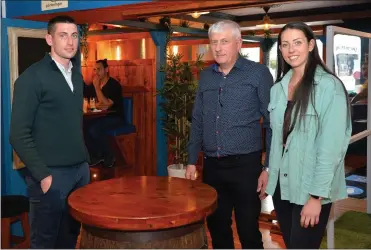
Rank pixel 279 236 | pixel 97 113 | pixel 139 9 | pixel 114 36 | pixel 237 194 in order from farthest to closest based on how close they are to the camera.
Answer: pixel 114 36 → pixel 97 113 → pixel 279 236 → pixel 139 9 → pixel 237 194

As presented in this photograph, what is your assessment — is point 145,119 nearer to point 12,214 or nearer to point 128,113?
point 128,113

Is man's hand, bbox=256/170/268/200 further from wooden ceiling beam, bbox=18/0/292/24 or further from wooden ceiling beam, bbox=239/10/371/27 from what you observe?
wooden ceiling beam, bbox=239/10/371/27

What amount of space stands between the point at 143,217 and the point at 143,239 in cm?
10

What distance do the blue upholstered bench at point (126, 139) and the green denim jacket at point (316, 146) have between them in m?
4.36

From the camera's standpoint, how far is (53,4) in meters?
3.05

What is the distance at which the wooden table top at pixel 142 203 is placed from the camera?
5.70ft

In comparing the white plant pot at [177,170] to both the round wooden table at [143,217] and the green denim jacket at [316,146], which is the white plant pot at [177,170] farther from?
the green denim jacket at [316,146]

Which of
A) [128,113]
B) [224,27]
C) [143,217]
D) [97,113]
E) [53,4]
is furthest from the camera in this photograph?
[128,113]

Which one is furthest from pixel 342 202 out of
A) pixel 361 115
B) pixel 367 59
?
pixel 367 59

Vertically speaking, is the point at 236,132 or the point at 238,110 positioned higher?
the point at 238,110

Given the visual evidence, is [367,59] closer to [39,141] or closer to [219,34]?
[219,34]

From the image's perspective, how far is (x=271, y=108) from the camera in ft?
6.80

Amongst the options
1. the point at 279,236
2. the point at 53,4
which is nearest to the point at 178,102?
the point at 279,236

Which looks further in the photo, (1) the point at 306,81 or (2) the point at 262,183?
(2) the point at 262,183
